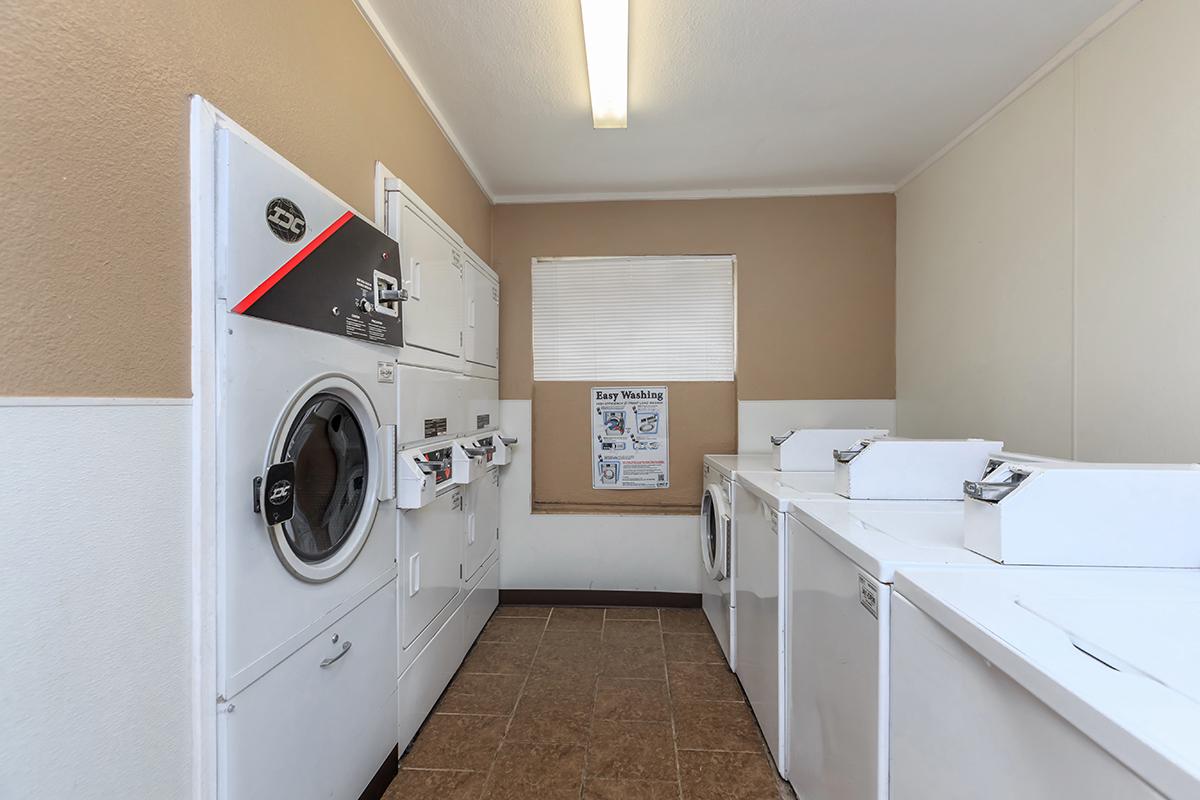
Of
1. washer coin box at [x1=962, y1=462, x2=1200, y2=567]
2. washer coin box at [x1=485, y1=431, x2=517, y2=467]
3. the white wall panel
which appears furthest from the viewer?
washer coin box at [x1=485, y1=431, x2=517, y2=467]

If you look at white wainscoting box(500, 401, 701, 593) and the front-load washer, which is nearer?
the front-load washer

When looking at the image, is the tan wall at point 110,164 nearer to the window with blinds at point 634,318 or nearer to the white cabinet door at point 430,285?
the white cabinet door at point 430,285

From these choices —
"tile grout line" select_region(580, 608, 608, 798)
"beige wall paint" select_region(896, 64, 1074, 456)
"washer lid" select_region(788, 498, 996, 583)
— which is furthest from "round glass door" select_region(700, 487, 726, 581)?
"beige wall paint" select_region(896, 64, 1074, 456)

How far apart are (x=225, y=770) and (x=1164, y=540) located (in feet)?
6.56

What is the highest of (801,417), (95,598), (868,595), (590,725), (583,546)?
(801,417)

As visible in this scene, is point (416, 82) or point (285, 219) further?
point (416, 82)

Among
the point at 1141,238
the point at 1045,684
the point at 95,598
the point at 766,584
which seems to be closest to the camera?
the point at 1045,684

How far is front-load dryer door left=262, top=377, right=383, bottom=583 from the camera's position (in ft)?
3.88

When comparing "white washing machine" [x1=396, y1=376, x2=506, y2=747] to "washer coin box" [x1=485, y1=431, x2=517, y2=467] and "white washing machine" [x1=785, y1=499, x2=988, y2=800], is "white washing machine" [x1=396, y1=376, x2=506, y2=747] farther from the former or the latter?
"white washing machine" [x1=785, y1=499, x2=988, y2=800]

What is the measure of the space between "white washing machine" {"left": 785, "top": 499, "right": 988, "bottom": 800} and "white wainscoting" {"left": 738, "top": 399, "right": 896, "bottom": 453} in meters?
1.58

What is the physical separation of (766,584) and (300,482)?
5.03 ft

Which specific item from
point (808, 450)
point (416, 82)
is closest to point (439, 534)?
point (808, 450)

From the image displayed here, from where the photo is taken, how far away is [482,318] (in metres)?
2.82

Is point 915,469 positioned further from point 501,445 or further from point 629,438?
point 501,445
